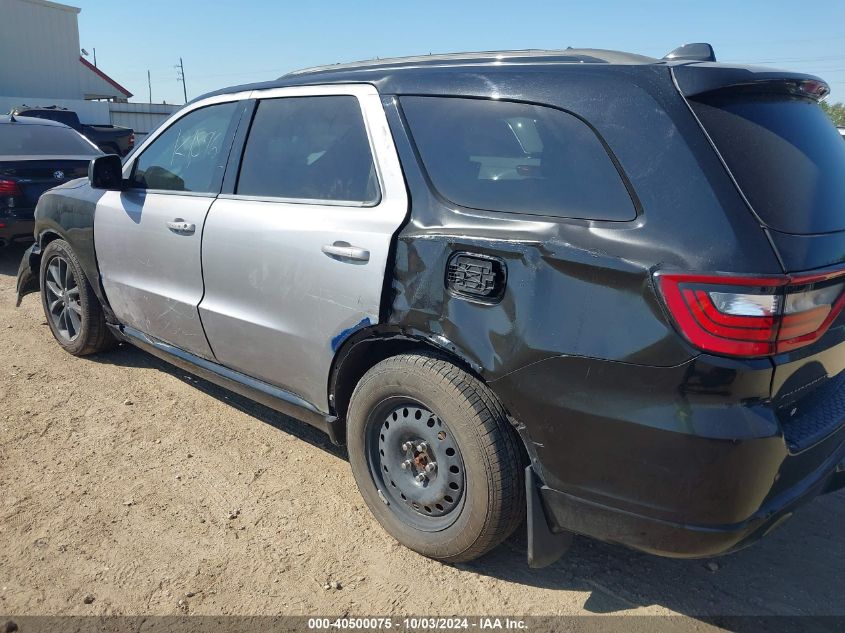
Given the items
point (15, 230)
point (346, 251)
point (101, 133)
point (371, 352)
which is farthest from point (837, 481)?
point (101, 133)

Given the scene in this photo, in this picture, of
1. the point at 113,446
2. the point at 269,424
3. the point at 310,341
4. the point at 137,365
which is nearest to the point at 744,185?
the point at 310,341

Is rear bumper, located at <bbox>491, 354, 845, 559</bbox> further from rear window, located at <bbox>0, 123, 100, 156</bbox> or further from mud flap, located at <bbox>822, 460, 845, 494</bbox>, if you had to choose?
rear window, located at <bbox>0, 123, 100, 156</bbox>

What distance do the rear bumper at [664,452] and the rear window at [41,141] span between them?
25.5 feet

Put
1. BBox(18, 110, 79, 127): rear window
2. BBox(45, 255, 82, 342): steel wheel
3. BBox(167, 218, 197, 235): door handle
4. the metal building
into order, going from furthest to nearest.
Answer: the metal building → BBox(18, 110, 79, 127): rear window → BBox(45, 255, 82, 342): steel wheel → BBox(167, 218, 197, 235): door handle

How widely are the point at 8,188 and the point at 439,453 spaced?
6.66m

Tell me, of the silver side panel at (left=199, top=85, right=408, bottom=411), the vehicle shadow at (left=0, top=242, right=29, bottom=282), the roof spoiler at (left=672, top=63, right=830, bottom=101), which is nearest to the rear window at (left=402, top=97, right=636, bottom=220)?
the silver side panel at (left=199, top=85, right=408, bottom=411)

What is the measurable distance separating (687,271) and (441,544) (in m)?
1.41

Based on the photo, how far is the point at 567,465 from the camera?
7.11 feet

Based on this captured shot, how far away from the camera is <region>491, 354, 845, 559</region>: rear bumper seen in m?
1.88

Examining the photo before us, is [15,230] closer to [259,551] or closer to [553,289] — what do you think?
[259,551]

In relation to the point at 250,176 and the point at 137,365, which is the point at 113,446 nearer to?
the point at 137,365

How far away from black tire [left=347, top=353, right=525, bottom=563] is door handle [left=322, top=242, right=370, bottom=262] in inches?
16.6

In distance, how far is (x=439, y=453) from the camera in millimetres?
2549

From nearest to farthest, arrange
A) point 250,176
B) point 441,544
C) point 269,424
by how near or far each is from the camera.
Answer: point 441,544 → point 250,176 → point 269,424
